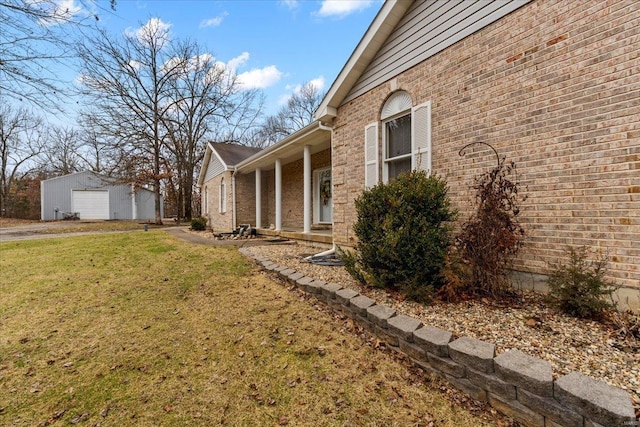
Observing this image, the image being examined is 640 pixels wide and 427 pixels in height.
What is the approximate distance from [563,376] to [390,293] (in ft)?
6.93

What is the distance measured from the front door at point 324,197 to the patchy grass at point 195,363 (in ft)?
19.1

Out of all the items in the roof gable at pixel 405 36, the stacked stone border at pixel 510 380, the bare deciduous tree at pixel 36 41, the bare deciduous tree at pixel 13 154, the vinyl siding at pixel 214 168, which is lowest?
the stacked stone border at pixel 510 380

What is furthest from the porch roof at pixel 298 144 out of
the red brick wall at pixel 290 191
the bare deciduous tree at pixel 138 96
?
the bare deciduous tree at pixel 138 96

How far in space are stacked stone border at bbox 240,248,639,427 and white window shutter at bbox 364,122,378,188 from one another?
126 inches

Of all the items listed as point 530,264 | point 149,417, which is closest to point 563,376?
point 530,264

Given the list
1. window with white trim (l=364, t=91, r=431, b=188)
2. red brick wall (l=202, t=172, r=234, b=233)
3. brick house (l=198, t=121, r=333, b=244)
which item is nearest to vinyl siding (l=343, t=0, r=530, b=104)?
window with white trim (l=364, t=91, r=431, b=188)

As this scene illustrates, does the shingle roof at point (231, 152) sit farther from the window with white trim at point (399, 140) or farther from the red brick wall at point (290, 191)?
the window with white trim at point (399, 140)

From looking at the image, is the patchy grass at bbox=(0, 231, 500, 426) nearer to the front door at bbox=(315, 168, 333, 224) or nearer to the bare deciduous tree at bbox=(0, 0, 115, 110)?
the bare deciduous tree at bbox=(0, 0, 115, 110)

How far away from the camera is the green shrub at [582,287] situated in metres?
2.74

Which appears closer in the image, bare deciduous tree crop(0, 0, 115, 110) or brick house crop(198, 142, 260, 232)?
bare deciduous tree crop(0, 0, 115, 110)

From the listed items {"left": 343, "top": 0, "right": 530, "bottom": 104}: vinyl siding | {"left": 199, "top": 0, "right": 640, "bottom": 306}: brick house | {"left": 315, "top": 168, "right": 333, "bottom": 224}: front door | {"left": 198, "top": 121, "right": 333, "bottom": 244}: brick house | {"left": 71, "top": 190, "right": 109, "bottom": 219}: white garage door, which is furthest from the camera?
{"left": 71, "top": 190, "right": 109, "bottom": 219}: white garage door

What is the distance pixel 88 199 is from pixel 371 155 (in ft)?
99.9

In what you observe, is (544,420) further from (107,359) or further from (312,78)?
(312,78)

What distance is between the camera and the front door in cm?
1050
